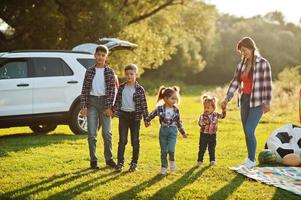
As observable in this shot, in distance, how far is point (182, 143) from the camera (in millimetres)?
12820

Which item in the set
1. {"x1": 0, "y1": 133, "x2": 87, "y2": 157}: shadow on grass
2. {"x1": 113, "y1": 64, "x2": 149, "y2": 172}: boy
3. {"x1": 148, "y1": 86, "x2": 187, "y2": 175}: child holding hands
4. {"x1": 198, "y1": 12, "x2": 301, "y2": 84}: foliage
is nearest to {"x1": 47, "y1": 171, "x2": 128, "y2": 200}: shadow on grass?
{"x1": 113, "y1": 64, "x2": 149, "y2": 172}: boy

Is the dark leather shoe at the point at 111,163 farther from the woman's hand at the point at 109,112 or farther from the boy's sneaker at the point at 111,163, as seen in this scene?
the woman's hand at the point at 109,112

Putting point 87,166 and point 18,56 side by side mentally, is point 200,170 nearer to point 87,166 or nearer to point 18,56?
point 87,166

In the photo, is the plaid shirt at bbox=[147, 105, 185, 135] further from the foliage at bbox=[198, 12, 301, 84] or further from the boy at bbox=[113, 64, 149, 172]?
the foliage at bbox=[198, 12, 301, 84]

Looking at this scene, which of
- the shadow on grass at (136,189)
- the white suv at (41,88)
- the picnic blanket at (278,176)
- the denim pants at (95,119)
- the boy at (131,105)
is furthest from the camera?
the white suv at (41,88)

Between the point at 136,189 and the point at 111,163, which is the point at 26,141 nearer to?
the point at 111,163

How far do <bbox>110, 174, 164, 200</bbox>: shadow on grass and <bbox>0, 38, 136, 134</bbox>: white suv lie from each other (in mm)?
5183

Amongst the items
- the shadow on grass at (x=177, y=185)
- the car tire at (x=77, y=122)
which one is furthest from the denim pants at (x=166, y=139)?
the car tire at (x=77, y=122)

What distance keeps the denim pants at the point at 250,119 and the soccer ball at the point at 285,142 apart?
3.55 ft

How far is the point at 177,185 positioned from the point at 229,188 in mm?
737

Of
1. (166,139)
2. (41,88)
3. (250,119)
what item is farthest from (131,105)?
(41,88)

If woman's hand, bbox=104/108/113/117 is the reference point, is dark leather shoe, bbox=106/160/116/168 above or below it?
below

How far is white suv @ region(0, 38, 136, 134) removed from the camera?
12.4 meters

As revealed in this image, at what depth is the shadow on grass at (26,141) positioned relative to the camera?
1149 centimetres
